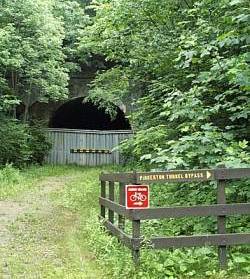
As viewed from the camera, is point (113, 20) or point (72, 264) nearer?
point (72, 264)

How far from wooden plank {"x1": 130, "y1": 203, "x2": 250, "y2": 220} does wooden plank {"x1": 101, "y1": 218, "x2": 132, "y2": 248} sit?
1.25ft

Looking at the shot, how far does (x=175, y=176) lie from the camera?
605 centimetres

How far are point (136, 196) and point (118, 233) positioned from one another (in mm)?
1286

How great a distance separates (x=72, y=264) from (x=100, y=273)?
58 centimetres

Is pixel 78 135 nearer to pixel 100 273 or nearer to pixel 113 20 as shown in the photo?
pixel 113 20

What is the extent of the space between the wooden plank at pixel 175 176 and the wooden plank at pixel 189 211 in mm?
321

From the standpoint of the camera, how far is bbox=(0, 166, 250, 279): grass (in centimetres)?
588

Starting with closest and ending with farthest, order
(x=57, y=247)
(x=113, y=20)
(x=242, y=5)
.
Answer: (x=242, y=5), (x=57, y=247), (x=113, y=20)

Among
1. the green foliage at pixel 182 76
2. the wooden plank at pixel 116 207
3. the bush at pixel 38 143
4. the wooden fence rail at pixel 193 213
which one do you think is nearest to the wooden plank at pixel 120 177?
the wooden fence rail at pixel 193 213

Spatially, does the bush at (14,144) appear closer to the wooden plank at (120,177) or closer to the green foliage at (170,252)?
the green foliage at (170,252)

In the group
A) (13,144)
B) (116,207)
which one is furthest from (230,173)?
(13,144)

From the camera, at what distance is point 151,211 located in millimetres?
5977

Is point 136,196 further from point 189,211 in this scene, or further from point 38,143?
point 38,143

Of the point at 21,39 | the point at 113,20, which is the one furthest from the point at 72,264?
the point at 21,39
